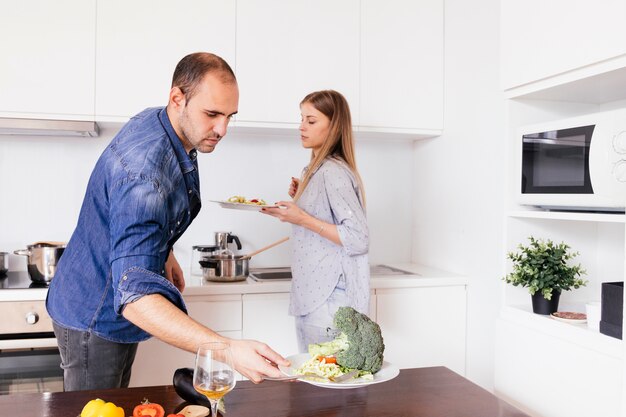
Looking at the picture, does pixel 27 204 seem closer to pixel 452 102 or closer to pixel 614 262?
pixel 452 102

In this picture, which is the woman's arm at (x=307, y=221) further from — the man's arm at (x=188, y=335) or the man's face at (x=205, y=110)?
the man's arm at (x=188, y=335)

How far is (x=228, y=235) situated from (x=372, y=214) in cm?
85

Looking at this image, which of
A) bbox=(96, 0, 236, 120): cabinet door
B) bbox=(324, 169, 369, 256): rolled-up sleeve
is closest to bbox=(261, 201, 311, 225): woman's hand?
bbox=(324, 169, 369, 256): rolled-up sleeve

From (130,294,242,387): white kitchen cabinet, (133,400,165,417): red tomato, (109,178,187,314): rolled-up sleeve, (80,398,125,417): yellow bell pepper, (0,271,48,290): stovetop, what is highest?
(109,178,187,314): rolled-up sleeve

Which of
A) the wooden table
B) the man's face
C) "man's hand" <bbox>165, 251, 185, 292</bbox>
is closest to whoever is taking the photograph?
the wooden table

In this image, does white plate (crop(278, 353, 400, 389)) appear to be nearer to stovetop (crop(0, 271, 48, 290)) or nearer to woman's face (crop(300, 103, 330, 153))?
woman's face (crop(300, 103, 330, 153))

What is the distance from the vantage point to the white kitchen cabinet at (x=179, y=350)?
2.52m

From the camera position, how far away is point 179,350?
250cm

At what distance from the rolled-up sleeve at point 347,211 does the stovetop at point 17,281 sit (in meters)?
1.26

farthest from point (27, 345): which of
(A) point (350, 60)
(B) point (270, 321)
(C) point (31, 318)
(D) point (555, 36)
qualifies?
(D) point (555, 36)

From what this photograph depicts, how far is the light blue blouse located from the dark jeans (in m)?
0.72

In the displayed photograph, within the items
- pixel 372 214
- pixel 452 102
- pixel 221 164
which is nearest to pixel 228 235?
pixel 221 164

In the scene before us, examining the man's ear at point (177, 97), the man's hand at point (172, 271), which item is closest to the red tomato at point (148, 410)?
the man's ear at point (177, 97)

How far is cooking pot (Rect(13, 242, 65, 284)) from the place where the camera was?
2.46 m
